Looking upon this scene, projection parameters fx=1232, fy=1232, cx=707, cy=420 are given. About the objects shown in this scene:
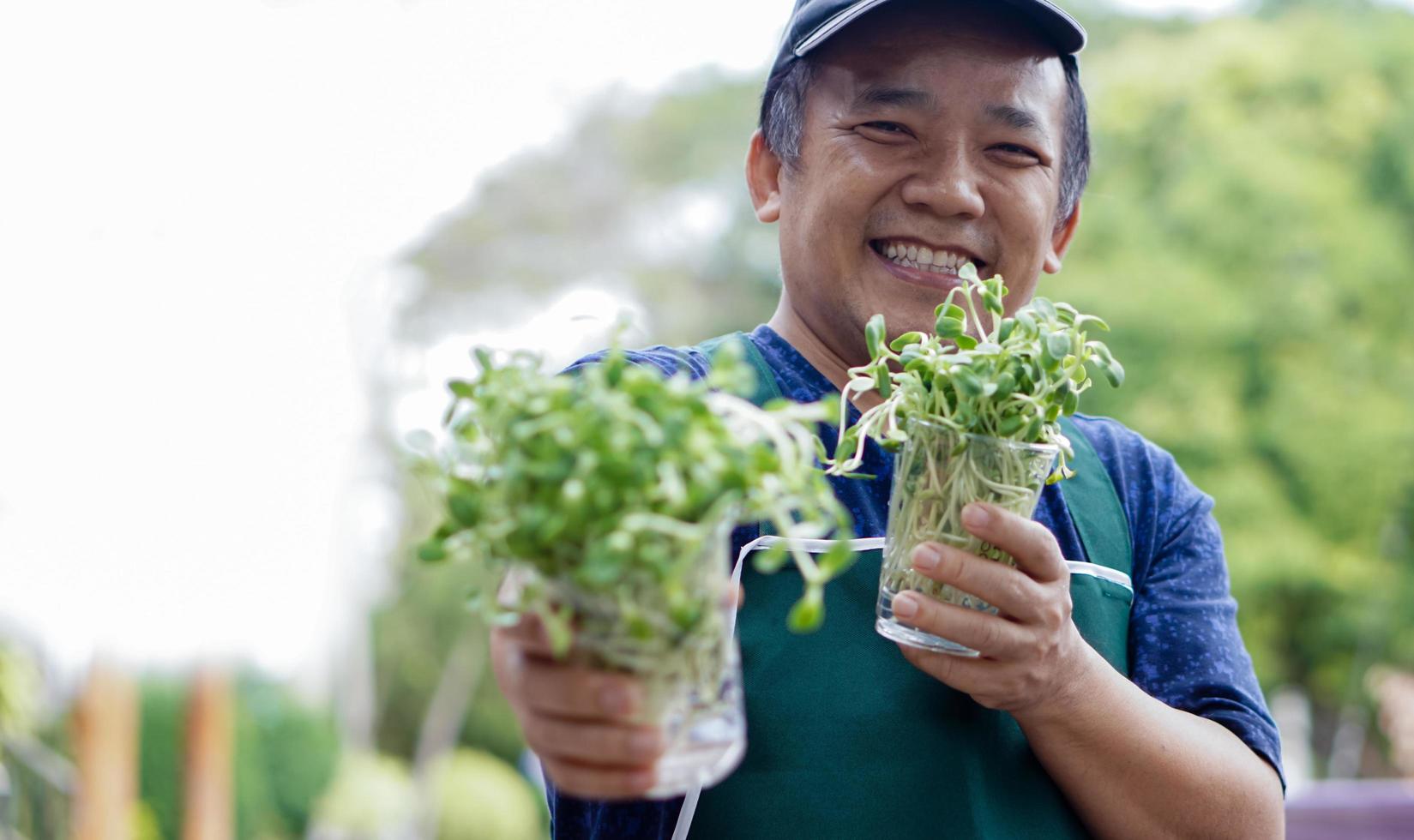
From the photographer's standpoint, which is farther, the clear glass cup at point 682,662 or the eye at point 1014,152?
the eye at point 1014,152

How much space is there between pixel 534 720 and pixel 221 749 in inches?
291

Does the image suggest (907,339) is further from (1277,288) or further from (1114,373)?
(1277,288)

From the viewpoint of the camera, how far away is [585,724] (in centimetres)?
97

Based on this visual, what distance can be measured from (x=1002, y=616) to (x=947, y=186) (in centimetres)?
58

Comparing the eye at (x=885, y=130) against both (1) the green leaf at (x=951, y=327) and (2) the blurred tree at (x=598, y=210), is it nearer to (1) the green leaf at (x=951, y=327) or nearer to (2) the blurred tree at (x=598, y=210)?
(1) the green leaf at (x=951, y=327)

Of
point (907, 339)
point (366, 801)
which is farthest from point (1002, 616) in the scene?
point (366, 801)

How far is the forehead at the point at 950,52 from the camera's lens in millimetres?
1547

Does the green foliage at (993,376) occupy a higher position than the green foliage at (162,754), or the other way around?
the green foliage at (993,376)

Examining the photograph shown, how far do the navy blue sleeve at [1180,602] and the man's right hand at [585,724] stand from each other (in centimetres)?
86

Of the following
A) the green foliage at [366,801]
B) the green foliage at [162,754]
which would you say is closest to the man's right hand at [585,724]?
the green foliage at [162,754]

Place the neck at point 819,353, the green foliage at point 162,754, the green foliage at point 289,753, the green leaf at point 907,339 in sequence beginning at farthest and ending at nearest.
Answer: the green foliage at point 289,753
the green foliage at point 162,754
the neck at point 819,353
the green leaf at point 907,339

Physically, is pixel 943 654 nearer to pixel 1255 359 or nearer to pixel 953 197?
pixel 953 197

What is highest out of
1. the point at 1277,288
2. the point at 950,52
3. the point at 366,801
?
the point at 1277,288

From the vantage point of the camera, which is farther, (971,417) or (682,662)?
(971,417)
